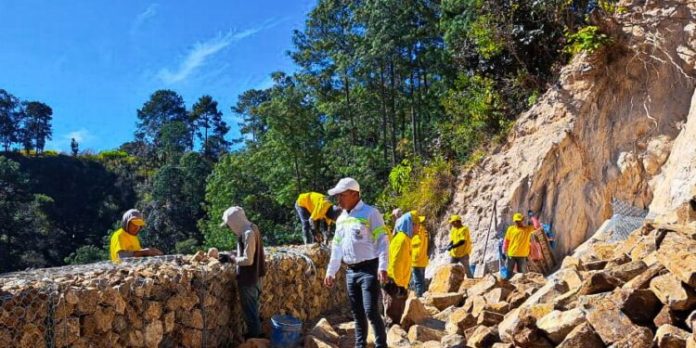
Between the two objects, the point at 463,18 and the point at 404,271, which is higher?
the point at 463,18

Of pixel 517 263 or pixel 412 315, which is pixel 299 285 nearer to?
pixel 412 315

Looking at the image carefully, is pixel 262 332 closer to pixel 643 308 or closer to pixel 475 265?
pixel 643 308

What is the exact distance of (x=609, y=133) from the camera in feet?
38.6

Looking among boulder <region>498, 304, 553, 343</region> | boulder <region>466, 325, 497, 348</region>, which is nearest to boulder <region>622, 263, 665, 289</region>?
boulder <region>498, 304, 553, 343</region>

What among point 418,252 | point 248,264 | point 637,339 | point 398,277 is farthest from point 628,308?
point 418,252

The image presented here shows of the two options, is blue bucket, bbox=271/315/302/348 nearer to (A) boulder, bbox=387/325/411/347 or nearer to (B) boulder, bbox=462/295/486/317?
(A) boulder, bbox=387/325/411/347

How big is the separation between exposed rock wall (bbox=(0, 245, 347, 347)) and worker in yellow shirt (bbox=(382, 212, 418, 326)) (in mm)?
1387

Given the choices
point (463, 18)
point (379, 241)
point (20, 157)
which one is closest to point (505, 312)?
point (379, 241)

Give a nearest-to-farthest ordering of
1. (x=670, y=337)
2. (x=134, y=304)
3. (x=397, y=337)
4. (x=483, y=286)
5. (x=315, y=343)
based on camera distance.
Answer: (x=670, y=337)
(x=134, y=304)
(x=315, y=343)
(x=397, y=337)
(x=483, y=286)

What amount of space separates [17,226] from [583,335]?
3626cm

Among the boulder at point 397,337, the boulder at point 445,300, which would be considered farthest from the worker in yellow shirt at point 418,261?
the boulder at point 397,337

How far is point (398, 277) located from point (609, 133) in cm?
794

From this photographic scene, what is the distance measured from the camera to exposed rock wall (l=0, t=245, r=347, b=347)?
391cm

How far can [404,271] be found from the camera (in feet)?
19.4
